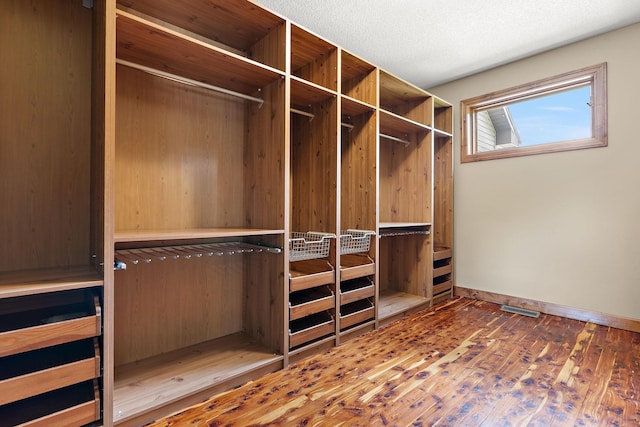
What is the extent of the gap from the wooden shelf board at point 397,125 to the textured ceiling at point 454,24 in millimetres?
690

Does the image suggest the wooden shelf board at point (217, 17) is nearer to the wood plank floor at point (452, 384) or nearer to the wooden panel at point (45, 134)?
the wooden panel at point (45, 134)

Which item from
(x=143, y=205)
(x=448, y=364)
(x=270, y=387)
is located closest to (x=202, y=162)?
(x=143, y=205)

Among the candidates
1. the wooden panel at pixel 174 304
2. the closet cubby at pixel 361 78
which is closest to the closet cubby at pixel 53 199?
the wooden panel at pixel 174 304

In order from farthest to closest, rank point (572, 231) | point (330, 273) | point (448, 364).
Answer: point (572, 231)
point (330, 273)
point (448, 364)

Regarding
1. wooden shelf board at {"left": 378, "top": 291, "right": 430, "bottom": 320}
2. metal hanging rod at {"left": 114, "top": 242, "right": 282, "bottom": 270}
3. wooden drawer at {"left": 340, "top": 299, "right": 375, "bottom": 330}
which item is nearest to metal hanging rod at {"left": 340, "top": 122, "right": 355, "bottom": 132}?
metal hanging rod at {"left": 114, "top": 242, "right": 282, "bottom": 270}

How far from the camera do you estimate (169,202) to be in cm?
203

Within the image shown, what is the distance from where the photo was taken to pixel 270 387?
178cm

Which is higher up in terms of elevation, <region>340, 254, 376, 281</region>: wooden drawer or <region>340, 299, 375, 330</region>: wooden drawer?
<region>340, 254, 376, 281</region>: wooden drawer

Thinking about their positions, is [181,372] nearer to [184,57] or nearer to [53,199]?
[53,199]

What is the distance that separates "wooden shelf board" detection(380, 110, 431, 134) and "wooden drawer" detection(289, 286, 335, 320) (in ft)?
5.26

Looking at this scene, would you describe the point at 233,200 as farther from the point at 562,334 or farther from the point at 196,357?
the point at 562,334

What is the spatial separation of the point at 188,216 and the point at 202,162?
0.39 m

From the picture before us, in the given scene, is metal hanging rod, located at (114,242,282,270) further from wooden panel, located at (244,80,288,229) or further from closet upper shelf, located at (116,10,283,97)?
closet upper shelf, located at (116,10,283,97)

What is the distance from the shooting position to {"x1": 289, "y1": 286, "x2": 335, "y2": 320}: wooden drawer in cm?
206
